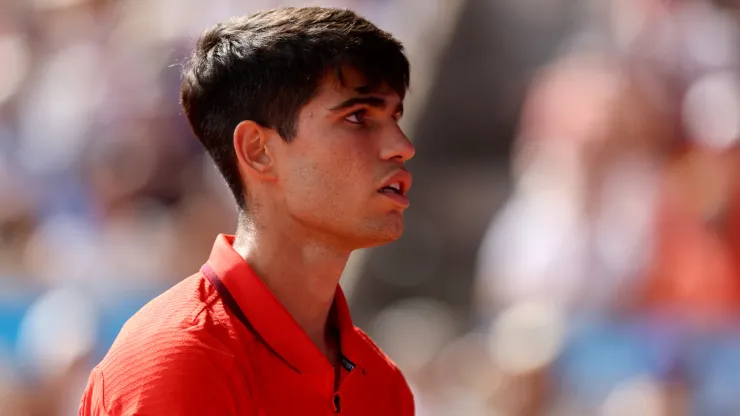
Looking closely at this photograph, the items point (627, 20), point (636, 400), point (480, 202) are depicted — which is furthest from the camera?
point (480, 202)

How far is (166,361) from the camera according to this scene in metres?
1.77

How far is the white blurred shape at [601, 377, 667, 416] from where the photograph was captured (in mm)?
4121

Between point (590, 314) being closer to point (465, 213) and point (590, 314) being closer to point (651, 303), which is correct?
point (651, 303)

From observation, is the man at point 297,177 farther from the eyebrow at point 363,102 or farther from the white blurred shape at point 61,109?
the white blurred shape at point 61,109

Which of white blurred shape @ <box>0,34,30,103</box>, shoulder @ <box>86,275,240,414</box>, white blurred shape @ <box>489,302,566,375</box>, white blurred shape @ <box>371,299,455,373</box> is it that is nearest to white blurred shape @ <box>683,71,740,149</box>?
white blurred shape @ <box>489,302,566,375</box>

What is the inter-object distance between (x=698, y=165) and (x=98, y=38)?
13.1ft

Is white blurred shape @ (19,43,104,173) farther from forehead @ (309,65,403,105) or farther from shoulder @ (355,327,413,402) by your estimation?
forehead @ (309,65,403,105)

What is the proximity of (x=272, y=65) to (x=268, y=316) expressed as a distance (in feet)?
1.43

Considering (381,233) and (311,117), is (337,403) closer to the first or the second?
(381,233)

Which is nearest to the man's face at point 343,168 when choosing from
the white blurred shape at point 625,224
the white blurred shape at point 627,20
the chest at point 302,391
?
the chest at point 302,391

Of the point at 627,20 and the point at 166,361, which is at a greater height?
the point at 627,20

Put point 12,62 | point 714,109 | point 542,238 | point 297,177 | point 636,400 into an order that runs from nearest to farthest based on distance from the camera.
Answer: point 297,177 < point 636,400 < point 714,109 < point 542,238 < point 12,62

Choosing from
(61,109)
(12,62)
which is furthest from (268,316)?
(12,62)

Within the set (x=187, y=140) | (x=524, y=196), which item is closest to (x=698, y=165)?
(x=524, y=196)
